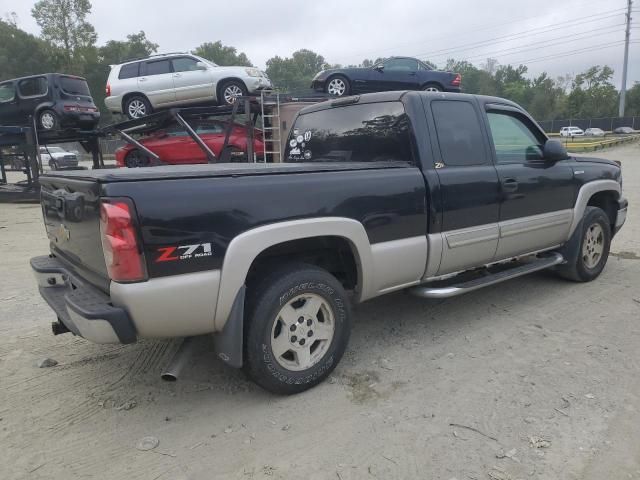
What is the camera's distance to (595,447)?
241 centimetres

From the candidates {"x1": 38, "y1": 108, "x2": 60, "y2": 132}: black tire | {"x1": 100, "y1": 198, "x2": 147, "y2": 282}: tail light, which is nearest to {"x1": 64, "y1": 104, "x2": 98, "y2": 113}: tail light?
{"x1": 38, "y1": 108, "x2": 60, "y2": 132}: black tire

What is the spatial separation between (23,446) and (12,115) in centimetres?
1328

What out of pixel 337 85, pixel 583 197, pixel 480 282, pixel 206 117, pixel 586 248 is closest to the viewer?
pixel 480 282

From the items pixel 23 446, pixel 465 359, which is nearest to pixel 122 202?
pixel 23 446

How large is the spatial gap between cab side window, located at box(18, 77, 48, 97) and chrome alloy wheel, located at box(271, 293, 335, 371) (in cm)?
1280

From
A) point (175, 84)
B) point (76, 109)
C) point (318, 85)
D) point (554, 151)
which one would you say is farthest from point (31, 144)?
point (554, 151)

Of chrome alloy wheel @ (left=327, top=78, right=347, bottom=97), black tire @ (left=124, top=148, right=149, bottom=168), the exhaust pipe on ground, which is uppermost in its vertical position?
chrome alloy wheel @ (left=327, top=78, right=347, bottom=97)

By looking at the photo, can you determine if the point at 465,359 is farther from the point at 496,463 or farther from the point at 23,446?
the point at 23,446

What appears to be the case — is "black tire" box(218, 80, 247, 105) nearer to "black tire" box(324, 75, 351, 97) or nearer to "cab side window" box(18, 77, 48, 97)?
"black tire" box(324, 75, 351, 97)

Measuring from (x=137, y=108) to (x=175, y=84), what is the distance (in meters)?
1.25

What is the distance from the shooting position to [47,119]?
41.7ft

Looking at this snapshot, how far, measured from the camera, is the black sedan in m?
12.2

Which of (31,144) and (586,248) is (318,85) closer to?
(31,144)

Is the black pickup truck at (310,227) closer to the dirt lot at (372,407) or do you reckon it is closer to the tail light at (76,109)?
the dirt lot at (372,407)
